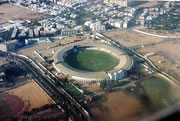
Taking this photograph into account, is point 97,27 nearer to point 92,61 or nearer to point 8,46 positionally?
point 92,61

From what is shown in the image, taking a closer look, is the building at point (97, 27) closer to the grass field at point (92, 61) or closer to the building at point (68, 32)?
the building at point (68, 32)

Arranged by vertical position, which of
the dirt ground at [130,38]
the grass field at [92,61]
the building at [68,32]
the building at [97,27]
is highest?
the building at [97,27]

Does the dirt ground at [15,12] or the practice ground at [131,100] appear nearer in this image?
the practice ground at [131,100]

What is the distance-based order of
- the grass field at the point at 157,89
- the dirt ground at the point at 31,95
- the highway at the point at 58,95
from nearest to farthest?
the grass field at the point at 157,89 → the highway at the point at 58,95 → the dirt ground at the point at 31,95

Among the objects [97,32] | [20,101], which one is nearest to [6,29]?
[97,32]

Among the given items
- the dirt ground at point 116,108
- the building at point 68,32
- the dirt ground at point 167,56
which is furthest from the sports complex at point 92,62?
the building at point 68,32

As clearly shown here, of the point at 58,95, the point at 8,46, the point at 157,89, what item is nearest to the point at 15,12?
the point at 8,46

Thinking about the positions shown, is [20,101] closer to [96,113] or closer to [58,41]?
[96,113]
